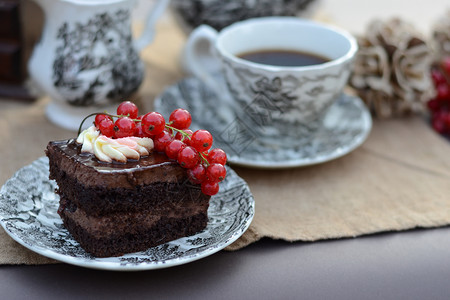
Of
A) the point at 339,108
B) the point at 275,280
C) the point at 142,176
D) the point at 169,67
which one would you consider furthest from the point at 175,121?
the point at 169,67

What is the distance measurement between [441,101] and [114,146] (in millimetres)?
794

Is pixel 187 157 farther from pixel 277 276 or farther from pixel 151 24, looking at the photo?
pixel 151 24

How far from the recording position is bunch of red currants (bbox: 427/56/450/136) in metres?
1.20

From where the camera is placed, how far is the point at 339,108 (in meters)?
1.24

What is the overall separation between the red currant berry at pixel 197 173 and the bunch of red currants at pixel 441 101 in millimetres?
654

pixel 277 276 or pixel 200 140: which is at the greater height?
pixel 200 140

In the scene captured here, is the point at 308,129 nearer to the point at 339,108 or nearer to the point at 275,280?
the point at 339,108

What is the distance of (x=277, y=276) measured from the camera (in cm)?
78

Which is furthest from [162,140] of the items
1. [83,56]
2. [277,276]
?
[83,56]

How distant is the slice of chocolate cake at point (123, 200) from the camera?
0.74 metres

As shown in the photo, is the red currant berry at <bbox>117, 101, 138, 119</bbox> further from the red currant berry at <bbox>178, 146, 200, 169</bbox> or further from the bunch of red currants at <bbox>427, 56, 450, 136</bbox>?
the bunch of red currants at <bbox>427, 56, 450, 136</bbox>

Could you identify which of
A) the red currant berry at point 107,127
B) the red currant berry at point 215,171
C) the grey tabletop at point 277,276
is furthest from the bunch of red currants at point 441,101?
the red currant berry at point 107,127

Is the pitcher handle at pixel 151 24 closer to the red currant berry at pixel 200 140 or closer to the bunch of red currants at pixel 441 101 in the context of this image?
the red currant berry at pixel 200 140

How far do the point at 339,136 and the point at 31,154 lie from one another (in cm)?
Result: 59
